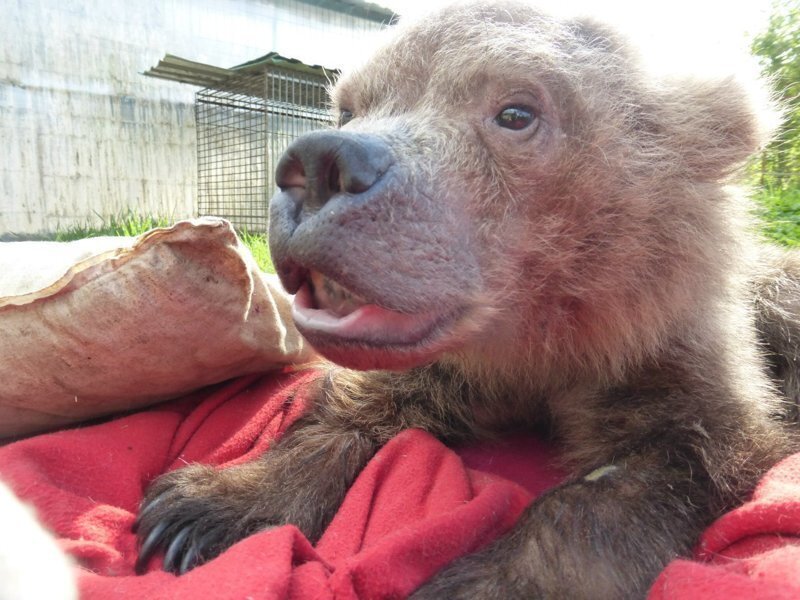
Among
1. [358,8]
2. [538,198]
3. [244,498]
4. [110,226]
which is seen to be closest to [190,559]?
[244,498]

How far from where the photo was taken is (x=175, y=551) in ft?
5.15

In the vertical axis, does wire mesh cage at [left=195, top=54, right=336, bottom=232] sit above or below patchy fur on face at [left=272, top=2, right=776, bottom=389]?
above

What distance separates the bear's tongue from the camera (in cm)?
133

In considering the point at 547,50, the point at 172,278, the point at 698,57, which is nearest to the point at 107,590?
the point at 172,278

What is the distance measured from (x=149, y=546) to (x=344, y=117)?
137 cm

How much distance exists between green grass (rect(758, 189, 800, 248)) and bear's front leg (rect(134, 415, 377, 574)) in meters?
3.28

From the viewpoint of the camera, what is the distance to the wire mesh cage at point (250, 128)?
8.08 metres

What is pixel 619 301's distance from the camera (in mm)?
1671

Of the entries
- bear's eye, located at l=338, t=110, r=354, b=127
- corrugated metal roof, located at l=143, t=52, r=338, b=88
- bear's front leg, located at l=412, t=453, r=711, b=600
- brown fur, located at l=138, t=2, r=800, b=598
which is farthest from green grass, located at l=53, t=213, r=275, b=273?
bear's front leg, located at l=412, t=453, r=711, b=600

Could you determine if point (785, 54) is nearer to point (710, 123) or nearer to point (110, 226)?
point (710, 123)

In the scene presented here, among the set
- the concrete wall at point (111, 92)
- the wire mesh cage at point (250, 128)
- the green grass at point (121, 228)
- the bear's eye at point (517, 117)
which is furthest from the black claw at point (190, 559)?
the concrete wall at point (111, 92)

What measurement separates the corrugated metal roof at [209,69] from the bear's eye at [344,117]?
5.29 m

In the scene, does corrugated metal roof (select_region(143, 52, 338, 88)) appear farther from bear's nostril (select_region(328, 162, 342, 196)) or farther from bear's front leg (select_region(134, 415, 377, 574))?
bear's nostril (select_region(328, 162, 342, 196))

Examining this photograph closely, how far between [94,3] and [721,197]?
32.7ft
